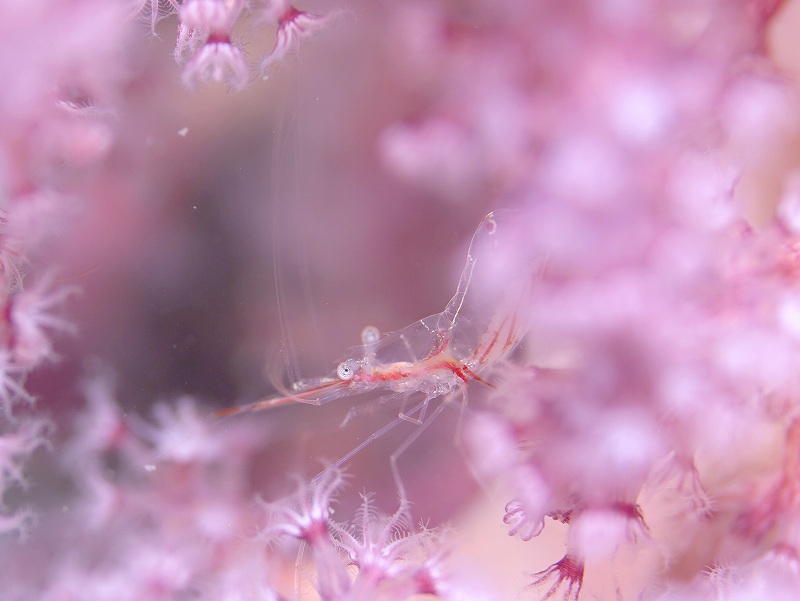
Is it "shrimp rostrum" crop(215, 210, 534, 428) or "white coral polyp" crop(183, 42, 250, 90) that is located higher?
"white coral polyp" crop(183, 42, 250, 90)

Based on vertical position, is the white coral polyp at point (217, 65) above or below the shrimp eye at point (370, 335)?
above

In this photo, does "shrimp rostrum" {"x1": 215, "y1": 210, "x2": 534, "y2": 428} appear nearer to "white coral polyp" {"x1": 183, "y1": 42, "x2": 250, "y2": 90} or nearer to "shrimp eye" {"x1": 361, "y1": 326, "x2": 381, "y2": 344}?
"shrimp eye" {"x1": 361, "y1": 326, "x2": 381, "y2": 344}

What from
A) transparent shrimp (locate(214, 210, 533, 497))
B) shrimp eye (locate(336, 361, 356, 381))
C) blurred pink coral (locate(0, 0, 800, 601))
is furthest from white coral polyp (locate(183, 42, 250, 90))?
shrimp eye (locate(336, 361, 356, 381))

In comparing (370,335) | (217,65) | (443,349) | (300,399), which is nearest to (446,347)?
(443,349)

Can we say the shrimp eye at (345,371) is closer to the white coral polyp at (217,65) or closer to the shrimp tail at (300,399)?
the shrimp tail at (300,399)

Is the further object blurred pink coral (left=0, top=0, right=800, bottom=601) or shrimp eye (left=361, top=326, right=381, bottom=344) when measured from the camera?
shrimp eye (left=361, top=326, right=381, bottom=344)

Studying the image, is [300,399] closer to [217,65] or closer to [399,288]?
[399,288]

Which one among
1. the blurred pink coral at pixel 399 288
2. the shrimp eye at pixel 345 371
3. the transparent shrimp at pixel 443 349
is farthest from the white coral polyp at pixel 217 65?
the shrimp eye at pixel 345 371
